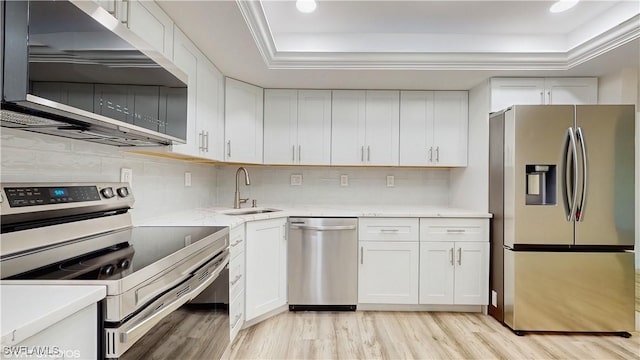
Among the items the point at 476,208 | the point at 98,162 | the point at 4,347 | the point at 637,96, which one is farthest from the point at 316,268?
the point at 637,96

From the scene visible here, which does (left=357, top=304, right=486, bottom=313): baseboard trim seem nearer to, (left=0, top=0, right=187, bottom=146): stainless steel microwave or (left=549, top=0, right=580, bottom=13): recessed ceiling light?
(left=0, top=0, right=187, bottom=146): stainless steel microwave

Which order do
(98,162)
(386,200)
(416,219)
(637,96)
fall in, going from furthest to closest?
(386,200) < (416,219) < (637,96) < (98,162)

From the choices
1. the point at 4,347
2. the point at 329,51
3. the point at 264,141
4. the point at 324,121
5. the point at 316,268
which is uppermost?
the point at 329,51

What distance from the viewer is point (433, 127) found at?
3225 millimetres

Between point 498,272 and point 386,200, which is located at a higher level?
point 386,200

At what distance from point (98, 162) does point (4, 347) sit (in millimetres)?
1223

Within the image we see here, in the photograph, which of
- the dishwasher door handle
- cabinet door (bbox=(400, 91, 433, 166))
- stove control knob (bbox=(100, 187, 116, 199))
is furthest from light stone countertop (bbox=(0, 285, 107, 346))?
cabinet door (bbox=(400, 91, 433, 166))

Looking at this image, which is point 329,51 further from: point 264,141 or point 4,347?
point 4,347

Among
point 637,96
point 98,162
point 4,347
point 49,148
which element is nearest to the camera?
point 4,347

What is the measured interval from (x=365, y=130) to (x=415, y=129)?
0.50 meters

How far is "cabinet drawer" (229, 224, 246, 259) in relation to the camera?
2.07 m

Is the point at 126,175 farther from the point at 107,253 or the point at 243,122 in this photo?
the point at 243,122

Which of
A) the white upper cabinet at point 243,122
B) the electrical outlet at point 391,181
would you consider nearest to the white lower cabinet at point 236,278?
the white upper cabinet at point 243,122

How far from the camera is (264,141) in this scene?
320 centimetres
